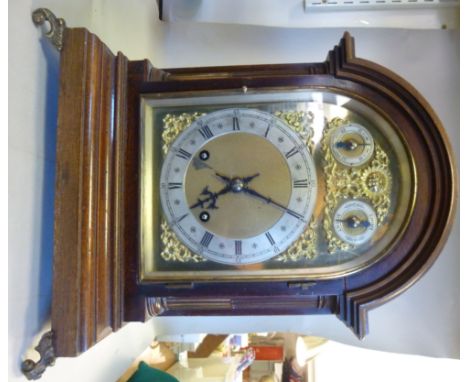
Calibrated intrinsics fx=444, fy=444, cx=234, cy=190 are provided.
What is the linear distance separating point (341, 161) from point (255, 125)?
16 cm

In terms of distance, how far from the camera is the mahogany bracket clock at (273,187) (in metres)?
0.75

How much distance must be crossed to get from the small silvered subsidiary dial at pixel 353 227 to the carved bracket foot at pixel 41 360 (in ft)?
1.59

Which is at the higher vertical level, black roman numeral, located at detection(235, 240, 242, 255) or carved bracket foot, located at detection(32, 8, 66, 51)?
carved bracket foot, located at detection(32, 8, 66, 51)

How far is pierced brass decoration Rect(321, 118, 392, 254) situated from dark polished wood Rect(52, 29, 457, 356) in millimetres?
51

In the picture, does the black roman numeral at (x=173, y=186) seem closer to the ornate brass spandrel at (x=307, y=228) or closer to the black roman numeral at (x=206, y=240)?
the black roman numeral at (x=206, y=240)

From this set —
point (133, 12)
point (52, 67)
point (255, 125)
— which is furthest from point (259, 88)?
point (133, 12)

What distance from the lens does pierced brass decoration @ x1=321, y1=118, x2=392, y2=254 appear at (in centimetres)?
77

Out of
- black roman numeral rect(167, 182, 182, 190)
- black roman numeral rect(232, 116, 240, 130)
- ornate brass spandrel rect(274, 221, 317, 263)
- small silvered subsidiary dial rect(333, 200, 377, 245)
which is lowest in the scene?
ornate brass spandrel rect(274, 221, 317, 263)

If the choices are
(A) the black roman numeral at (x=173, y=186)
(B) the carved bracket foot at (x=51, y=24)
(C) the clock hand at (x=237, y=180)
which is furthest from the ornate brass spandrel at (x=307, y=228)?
(B) the carved bracket foot at (x=51, y=24)

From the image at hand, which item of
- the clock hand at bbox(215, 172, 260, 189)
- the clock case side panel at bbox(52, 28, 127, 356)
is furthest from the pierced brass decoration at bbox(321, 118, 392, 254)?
the clock case side panel at bbox(52, 28, 127, 356)

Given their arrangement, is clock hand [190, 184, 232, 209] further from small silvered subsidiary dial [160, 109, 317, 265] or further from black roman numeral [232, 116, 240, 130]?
black roman numeral [232, 116, 240, 130]

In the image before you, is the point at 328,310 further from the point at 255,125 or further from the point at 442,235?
the point at 255,125

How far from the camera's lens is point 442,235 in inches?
29.0

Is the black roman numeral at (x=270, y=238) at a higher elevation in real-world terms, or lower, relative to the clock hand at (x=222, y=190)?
lower
